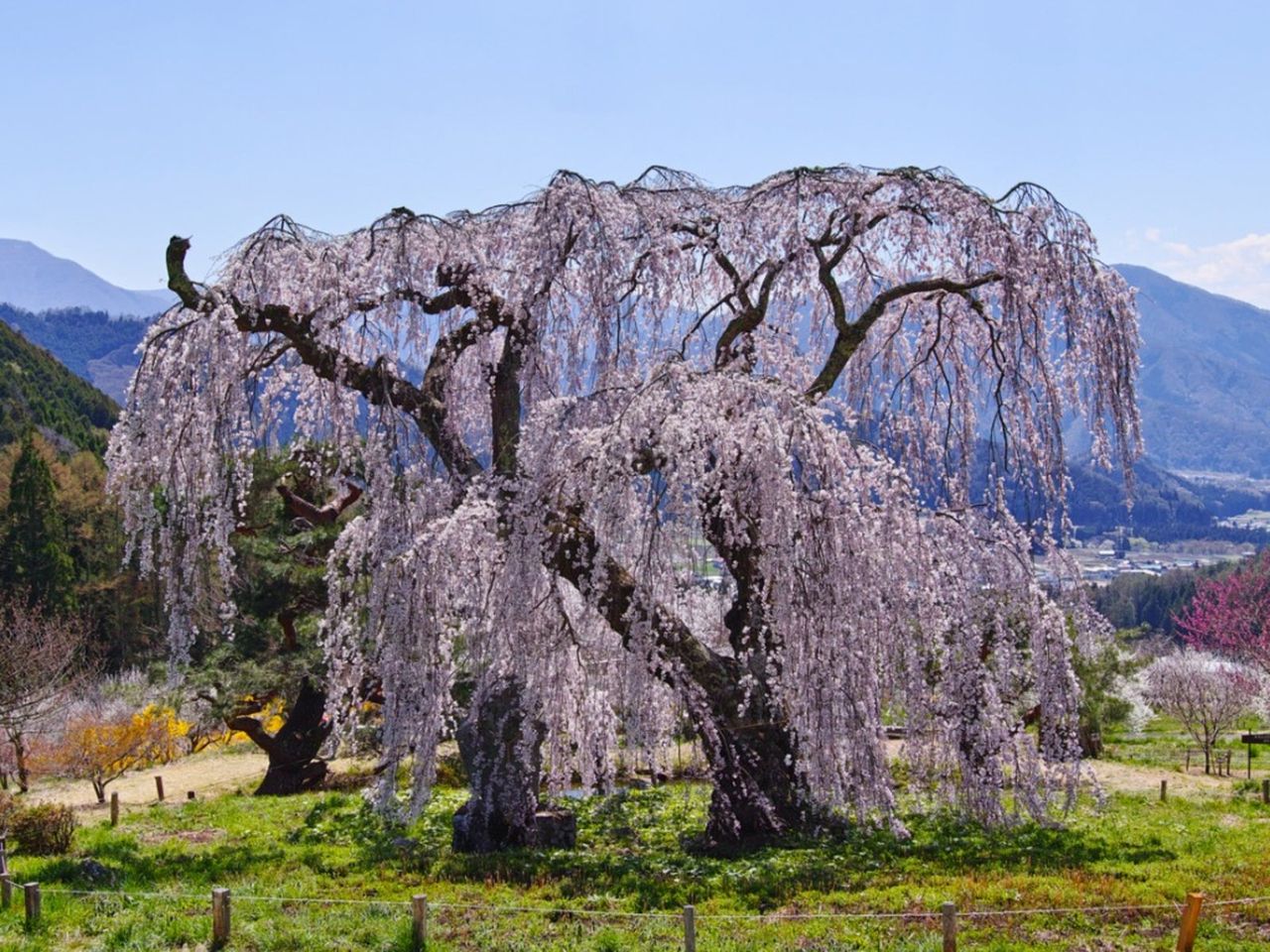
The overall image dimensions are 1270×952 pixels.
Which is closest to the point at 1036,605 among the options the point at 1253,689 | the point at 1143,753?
the point at 1143,753

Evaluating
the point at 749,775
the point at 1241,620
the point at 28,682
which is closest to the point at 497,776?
the point at 749,775

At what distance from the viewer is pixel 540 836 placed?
441 inches

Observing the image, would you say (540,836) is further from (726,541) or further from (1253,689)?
(1253,689)

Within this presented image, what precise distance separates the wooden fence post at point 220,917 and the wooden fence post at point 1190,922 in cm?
643

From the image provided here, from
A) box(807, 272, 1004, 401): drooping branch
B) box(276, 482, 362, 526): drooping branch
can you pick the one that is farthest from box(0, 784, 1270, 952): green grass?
box(807, 272, 1004, 401): drooping branch

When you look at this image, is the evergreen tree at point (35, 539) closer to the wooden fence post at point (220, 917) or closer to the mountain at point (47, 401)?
the mountain at point (47, 401)

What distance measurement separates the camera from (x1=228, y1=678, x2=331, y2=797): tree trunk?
1828 cm

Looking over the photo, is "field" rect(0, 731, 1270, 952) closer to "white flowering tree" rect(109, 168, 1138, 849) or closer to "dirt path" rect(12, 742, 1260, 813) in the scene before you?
"white flowering tree" rect(109, 168, 1138, 849)

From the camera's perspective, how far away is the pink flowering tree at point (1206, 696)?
1112 inches

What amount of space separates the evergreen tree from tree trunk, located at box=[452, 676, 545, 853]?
1243 inches

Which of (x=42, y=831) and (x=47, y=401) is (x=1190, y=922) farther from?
(x=47, y=401)

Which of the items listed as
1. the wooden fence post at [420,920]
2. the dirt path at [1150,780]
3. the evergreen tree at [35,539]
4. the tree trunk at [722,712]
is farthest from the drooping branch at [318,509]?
the evergreen tree at [35,539]

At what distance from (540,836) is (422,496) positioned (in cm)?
368

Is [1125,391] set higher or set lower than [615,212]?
lower
